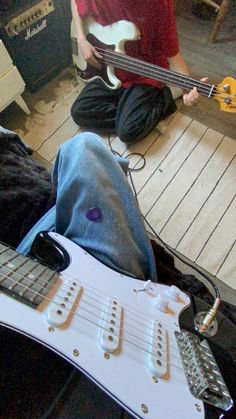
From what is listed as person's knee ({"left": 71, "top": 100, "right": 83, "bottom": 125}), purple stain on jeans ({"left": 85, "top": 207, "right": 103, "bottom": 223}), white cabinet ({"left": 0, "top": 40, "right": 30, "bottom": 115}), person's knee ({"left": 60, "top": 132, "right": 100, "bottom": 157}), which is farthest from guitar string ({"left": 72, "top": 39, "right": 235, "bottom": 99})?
purple stain on jeans ({"left": 85, "top": 207, "right": 103, "bottom": 223})

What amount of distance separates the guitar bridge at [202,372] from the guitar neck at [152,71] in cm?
88

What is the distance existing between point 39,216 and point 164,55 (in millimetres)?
951

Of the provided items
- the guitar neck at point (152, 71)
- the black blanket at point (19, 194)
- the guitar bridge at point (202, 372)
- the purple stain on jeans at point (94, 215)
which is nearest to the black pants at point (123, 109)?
the guitar neck at point (152, 71)

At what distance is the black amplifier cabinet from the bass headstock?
85cm

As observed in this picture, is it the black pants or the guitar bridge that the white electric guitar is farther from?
the black pants

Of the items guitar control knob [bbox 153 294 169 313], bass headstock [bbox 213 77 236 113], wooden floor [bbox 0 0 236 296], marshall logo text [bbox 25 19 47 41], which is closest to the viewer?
guitar control knob [bbox 153 294 169 313]

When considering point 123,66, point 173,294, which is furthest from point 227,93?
point 173,294

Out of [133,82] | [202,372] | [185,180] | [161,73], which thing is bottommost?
[185,180]

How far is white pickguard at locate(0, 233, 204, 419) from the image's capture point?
0.46 metres

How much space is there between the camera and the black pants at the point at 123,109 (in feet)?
4.32

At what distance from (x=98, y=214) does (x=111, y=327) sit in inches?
10.2

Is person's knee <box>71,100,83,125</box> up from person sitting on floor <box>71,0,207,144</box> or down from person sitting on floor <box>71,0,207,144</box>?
down

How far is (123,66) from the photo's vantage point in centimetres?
126

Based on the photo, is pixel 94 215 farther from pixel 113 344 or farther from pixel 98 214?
pixel 113 344
